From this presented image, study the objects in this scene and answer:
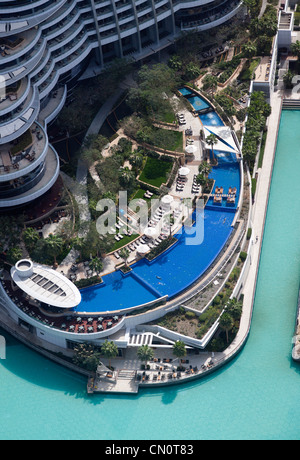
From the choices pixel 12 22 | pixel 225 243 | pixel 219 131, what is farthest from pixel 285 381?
pixel 12 22

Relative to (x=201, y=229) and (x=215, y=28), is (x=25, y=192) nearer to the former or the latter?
(x=201, y=229)

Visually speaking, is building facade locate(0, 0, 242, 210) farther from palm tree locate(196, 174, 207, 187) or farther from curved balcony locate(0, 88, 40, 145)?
palm tree locate(196, 174, 207, 187)

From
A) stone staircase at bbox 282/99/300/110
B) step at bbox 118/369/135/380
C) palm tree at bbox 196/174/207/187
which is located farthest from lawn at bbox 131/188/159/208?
stone staircase at bbox 282/99/300/110

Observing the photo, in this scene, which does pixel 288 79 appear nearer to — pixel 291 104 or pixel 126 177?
pixel 291 104

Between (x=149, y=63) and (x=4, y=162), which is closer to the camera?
(x=4, y=162)

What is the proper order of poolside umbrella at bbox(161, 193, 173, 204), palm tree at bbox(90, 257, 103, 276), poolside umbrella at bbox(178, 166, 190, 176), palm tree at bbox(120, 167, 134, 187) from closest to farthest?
palm tree at bbox(90, 257, 103, 276) → poolside umbrella at bbox(161, 193, 173, 204) → palm tree at bbox(120, 167, 134, 187) → poolside umbrella at bbox(178, 166, 190, 176)

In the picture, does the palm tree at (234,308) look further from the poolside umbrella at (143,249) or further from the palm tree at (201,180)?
the palm tree at (201,180)

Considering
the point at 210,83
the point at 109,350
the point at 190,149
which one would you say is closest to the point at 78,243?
the point at 109,350
